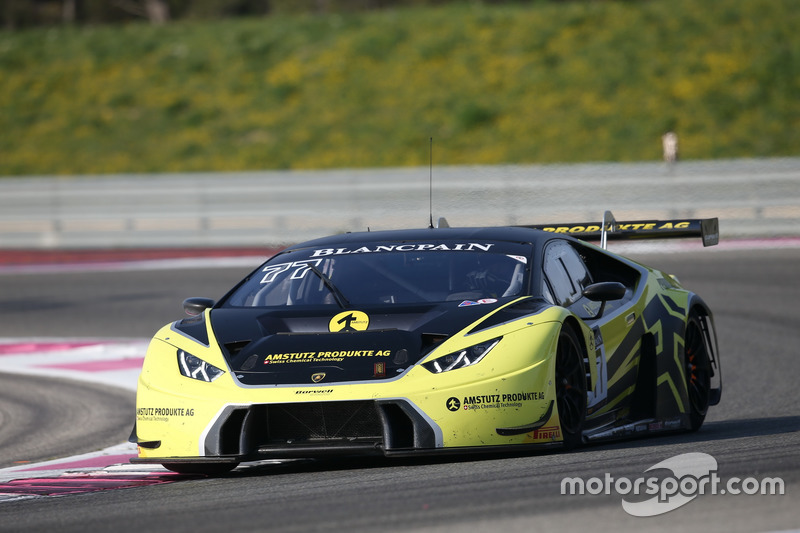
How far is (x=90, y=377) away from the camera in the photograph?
10.7 metres

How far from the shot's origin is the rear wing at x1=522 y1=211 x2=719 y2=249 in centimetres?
782

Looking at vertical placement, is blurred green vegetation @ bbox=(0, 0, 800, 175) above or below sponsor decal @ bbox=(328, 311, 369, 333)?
above

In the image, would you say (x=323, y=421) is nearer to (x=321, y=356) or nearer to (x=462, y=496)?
(x=321, y=356)

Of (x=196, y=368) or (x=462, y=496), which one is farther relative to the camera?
(x=196, y=368)

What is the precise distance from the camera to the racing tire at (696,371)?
287 inches

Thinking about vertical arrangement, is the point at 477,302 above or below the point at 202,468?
above

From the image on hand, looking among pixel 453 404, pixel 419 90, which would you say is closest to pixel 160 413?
pixel 453 404

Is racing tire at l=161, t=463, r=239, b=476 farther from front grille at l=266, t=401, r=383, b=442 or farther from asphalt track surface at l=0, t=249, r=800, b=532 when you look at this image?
front grille at l=266, t=401, r=383, b=442

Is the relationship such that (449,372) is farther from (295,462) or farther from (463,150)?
(463,150)

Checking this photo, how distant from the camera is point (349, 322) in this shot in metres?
5.88

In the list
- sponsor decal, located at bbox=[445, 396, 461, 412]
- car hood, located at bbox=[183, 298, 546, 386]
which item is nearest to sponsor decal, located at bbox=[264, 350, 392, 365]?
car hood, located at bbox=[183, 298, 546, 386]

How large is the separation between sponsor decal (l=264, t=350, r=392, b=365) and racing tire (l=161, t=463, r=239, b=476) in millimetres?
514

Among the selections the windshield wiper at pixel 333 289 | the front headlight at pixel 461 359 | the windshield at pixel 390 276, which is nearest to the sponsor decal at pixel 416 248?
the windshield at pixel 390 276

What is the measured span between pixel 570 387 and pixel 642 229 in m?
2.33
